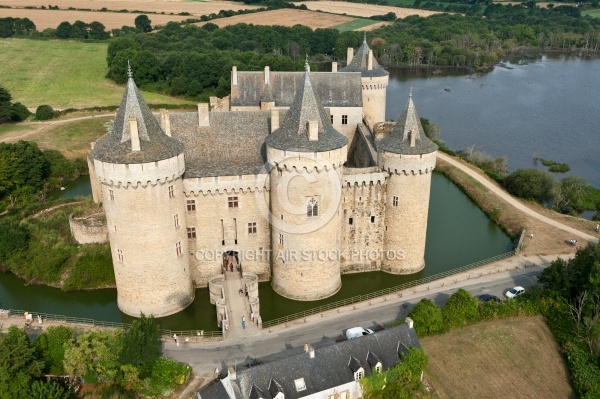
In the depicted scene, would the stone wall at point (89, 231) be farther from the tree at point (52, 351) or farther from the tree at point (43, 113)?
the tree at point (43, 113)

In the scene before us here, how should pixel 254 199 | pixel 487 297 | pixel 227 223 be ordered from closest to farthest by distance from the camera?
1. pixel 487 297
2. pixel 254 199
3. pixel 227 223

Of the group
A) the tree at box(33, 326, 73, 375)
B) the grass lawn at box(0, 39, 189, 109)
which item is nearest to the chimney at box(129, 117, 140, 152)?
the tree at box(33, 326, 73, 375)

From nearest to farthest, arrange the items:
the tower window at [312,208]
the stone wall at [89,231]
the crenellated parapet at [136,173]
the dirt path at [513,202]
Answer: the crenellated parapet at [136,173]
the tower window at [312,208]
the stone wall at [89,231]
the dirt path at [513,202]

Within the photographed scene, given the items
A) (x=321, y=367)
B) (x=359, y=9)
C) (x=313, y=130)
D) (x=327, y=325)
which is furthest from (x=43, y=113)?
(x=359, y=9)

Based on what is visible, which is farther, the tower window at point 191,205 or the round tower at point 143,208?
the tower window at point 191,205

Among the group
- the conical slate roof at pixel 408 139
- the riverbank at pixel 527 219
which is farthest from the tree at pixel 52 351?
the riverbank at pixel 527 219

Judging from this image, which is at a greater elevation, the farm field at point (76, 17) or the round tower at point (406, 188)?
the farm field at point (76, 17)

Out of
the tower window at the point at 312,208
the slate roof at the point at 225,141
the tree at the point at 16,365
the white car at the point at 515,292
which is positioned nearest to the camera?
the tree at the point at 16,365

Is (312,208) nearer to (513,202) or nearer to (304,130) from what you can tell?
(304,130)
